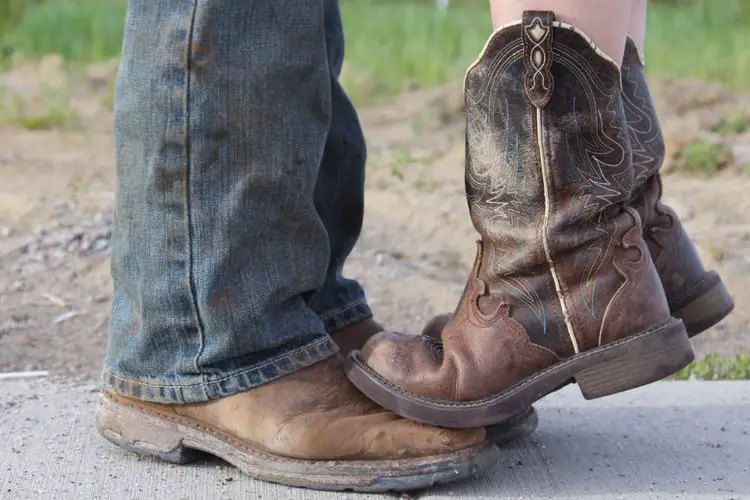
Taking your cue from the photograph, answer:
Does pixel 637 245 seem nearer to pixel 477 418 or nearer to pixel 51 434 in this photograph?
pixel 477 418

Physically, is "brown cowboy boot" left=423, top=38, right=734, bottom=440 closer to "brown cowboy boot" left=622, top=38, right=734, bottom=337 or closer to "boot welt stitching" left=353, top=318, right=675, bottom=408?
"brown cowboy boot" left=622, top=38, right=734, bottom=337

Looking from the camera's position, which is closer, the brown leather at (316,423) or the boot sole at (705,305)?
the brown leather at (316,423)

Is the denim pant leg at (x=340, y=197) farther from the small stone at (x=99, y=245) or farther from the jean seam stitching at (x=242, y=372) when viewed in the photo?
the small stone at (x=99, y=245)

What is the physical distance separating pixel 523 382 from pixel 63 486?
2.38 feet

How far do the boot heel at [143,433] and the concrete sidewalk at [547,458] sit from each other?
0.02m

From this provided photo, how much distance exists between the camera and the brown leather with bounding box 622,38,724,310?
1.73m

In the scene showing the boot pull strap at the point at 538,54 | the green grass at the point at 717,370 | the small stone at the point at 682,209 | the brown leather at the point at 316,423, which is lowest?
the small stone at the point at 682,209

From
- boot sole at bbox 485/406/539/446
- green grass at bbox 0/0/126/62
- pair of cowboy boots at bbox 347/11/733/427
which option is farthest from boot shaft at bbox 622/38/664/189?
green grass at bbox 0/0/126/62

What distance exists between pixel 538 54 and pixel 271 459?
731 mm

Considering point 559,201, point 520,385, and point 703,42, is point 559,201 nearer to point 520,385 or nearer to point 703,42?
point 520,385

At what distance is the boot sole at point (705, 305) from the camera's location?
5.79 ft

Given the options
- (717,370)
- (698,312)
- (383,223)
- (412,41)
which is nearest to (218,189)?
(698,312)

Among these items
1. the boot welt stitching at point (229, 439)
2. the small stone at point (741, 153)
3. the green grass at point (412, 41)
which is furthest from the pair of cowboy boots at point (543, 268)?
the green grass at point (412, 41)

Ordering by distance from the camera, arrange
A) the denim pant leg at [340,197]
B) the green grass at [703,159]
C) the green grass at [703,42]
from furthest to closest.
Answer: the green grass at [703,42], the green grass at [703,159], the denim pant leg at [340,197]
